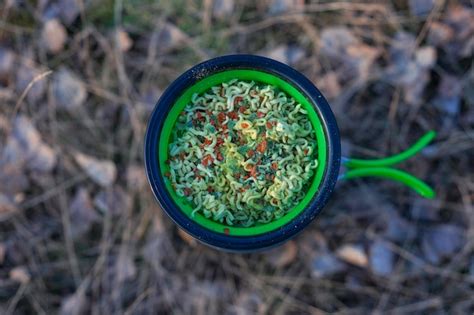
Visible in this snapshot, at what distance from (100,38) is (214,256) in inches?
38.6

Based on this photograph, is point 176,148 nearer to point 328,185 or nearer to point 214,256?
point 328,185

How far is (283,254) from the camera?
2.07 metres

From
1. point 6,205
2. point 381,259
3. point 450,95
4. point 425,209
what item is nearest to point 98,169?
point 6,205

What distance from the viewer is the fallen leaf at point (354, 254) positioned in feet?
6.76

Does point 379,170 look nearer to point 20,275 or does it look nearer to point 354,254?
point 354,254

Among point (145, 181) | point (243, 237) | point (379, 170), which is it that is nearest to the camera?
point (243, 237)

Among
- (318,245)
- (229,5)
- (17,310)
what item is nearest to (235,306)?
(318,245)

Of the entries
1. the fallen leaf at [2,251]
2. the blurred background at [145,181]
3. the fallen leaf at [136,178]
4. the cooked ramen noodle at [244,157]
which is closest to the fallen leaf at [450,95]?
the blurred background at [145,181]

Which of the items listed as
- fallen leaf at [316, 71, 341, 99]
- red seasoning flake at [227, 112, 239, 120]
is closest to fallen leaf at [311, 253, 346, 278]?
fallen leaf at [316, 71, 341, 99]

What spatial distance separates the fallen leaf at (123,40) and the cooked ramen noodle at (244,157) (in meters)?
0.73

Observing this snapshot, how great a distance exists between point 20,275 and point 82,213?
34cm

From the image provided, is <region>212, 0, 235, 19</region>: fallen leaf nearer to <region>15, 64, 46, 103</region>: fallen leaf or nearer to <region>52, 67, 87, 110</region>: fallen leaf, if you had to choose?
<region>52, 67, 87, 110</region>: fallen leaf

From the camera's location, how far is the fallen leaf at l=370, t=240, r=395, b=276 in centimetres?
207

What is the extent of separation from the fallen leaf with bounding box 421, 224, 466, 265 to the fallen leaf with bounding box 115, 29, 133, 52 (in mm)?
1401
